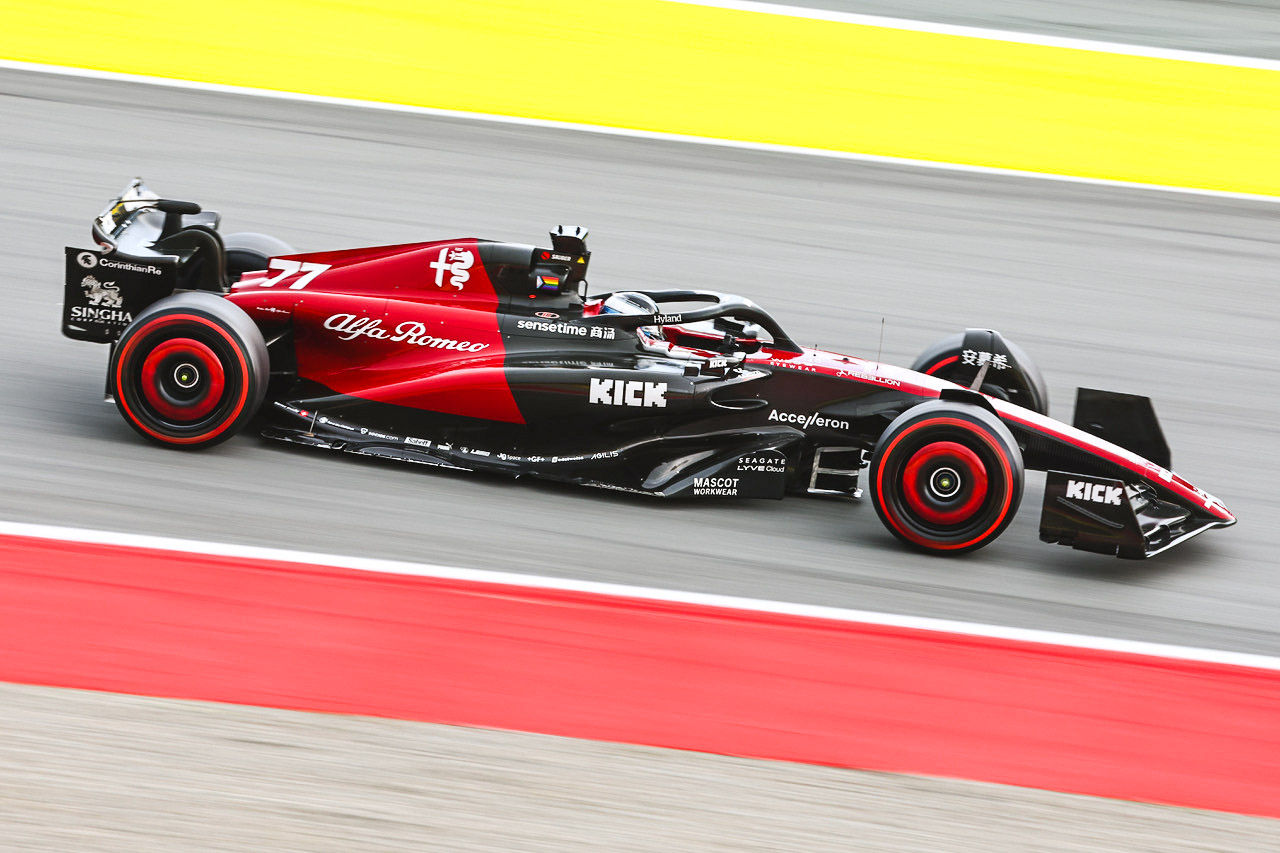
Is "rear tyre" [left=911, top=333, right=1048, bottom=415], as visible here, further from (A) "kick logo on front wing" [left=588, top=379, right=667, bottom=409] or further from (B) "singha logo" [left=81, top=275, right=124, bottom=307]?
(B) "singha logo" [left=81, top=275, right=124, bottom=307]

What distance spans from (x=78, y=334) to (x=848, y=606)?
12.7ft

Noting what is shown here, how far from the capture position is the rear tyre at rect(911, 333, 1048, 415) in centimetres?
708

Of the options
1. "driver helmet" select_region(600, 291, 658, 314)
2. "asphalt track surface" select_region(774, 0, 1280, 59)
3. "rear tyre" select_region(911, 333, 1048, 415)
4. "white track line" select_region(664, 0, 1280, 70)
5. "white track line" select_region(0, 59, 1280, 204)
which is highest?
"asphalt track surface" select_region(774, 0, 1280, 59)

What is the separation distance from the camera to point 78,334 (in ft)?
Result: 22.1

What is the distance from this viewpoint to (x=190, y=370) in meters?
6.32

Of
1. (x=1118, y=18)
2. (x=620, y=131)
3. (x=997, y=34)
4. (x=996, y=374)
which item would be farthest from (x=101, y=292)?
(x=1118, y=18)

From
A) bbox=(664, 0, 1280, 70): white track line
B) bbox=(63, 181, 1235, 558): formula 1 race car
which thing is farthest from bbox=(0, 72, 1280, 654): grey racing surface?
bbox=(664, 0, 1280, 70): white track line

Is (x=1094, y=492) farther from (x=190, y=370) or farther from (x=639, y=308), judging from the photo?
(x=190, y=370)

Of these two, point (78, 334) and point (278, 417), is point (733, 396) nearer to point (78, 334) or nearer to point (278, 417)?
point (278, 417)

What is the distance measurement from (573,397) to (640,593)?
109 centimetres

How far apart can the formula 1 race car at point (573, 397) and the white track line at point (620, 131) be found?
5.56 meters

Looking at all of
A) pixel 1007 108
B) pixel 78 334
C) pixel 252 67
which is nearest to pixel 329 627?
pixel 78 334

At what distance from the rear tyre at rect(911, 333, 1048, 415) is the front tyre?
1.02m

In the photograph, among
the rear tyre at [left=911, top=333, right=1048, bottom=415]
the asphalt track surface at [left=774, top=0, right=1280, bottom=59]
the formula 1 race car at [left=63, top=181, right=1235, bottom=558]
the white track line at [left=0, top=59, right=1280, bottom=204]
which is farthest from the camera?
the asphalt track surface at [left=774, top=0, right=1280, bottom=59]
